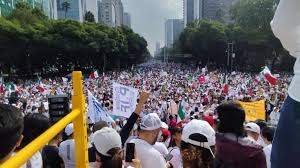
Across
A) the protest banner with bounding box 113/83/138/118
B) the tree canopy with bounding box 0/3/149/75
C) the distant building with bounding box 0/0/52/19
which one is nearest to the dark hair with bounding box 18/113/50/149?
the protest banner with bounding box 113/83/138/118

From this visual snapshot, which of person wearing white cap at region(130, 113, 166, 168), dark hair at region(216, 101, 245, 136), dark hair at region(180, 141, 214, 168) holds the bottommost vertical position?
person wearing white cap at region(130, 113, 166, 168)

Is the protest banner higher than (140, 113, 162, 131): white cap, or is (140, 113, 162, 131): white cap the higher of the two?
(140, 113, 162, 131): white cap

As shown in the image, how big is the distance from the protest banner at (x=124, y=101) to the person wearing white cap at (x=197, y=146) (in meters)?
4.81

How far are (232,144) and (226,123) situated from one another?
0.58ft

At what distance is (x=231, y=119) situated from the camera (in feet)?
8.71

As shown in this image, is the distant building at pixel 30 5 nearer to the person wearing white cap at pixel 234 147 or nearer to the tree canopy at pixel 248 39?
the tree canopy at pixel 248 39

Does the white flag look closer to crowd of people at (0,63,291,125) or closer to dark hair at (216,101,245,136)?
crowd of people at (0,63,291,125)

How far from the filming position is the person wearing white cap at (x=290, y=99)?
1274 mm

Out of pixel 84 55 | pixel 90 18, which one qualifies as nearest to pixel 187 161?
pixel 84 55

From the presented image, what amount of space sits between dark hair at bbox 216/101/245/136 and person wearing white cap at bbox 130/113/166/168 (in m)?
0.89

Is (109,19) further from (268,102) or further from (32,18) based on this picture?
(268,102)

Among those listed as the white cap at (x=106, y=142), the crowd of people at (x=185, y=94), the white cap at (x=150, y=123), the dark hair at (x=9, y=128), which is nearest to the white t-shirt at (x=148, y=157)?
the white cap at (x=150, y=123)

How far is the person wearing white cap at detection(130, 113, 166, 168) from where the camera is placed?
11.3 ft

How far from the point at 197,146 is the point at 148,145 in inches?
35.2
